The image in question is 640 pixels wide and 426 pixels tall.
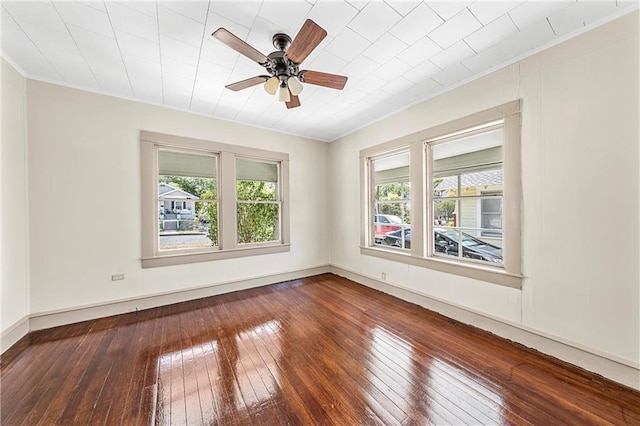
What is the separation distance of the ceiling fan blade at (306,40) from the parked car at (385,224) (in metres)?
2.81

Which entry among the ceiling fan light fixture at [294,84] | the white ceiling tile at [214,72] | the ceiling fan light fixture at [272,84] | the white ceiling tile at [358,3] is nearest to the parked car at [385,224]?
the ceiling fan light fixture at [294,84]

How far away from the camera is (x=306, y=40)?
1.82 meters

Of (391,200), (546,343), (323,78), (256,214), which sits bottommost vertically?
(546,343)

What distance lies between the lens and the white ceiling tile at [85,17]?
182cm

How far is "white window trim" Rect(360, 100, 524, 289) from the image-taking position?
2473 mm

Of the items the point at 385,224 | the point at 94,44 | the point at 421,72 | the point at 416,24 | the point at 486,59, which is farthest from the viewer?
the point at 385,224

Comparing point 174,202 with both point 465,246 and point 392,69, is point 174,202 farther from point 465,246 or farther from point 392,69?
point 465,246

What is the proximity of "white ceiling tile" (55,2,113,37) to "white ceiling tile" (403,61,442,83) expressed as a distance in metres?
2.81

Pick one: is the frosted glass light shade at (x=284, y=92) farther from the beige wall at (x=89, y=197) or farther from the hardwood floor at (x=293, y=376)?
the hardwood floor at (x=293, y=376)

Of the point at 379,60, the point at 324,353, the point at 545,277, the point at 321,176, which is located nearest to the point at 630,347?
the point at 545,277

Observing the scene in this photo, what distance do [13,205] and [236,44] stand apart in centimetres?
289

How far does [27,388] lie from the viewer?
1878 millimetres

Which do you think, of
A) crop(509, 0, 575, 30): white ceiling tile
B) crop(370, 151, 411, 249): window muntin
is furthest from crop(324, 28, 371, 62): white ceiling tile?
crop(370, 151, 411, 249): window muntin

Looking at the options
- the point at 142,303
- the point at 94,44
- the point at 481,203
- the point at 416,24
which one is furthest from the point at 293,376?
the point at 94,44
